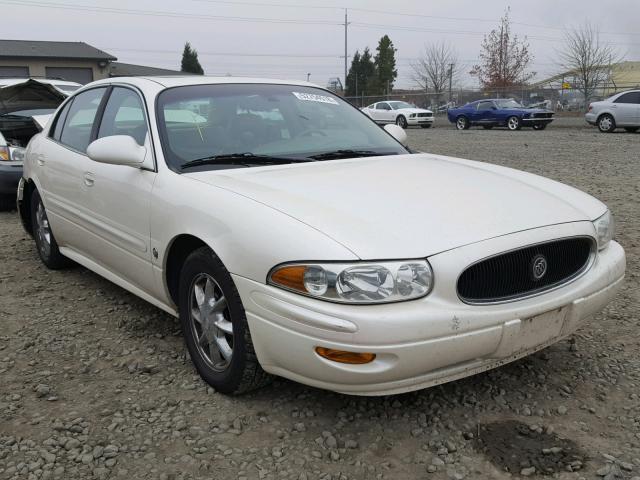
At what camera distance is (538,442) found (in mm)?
2504

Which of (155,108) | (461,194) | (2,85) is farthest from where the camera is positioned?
(2,85)

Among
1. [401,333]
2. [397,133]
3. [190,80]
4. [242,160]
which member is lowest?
[401,333]

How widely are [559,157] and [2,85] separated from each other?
9.95 meters

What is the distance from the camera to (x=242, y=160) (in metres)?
3.33

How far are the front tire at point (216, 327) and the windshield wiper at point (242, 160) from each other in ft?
1.90

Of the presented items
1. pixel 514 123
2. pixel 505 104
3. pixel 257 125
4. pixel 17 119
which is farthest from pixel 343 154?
pixel 505 104

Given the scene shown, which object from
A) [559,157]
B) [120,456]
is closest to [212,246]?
[120,456]

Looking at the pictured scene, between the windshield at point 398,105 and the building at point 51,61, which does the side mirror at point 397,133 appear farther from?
the building at point 51,61

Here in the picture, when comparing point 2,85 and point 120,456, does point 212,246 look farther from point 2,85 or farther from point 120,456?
point 2,85

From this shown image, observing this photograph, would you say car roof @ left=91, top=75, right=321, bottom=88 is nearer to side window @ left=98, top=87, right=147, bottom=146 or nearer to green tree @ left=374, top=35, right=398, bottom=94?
side window @ left=98, top=87, right=147, bottom=146

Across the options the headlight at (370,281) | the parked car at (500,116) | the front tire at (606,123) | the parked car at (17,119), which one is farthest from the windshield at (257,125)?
the parked car at (500,116)

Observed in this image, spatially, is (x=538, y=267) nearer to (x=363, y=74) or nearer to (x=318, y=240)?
(x=318, y=240)

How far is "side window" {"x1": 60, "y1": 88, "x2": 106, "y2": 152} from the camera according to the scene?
13.7 feet

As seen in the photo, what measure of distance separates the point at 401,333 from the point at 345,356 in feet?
0.76
